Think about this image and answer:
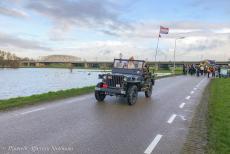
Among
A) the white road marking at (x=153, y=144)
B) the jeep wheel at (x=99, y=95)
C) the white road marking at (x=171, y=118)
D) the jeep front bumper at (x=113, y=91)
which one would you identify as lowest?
the white road marking at (x=171, y=118)

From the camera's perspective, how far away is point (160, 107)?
1509 cm

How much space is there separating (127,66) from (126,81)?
305 cm

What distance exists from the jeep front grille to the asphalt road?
8.10 feet

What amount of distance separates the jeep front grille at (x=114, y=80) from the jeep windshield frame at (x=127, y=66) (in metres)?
Answer: 2.53

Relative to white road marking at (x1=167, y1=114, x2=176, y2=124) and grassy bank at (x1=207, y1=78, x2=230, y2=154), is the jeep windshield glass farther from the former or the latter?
white road marking at (x1=167, y1=114, x2=176, y2=124)

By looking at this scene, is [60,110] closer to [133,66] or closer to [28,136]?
[28,136]

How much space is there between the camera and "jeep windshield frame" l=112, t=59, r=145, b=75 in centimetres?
1878

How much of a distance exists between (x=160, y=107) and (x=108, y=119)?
173 inches

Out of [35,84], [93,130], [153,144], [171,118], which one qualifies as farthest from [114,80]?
[35,84]

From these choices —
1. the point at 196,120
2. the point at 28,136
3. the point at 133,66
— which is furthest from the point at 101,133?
the point at 133,66

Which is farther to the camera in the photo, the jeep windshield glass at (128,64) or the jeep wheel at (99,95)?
the jeep windshield glass at (128,64)

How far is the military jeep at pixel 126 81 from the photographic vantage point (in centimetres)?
1598

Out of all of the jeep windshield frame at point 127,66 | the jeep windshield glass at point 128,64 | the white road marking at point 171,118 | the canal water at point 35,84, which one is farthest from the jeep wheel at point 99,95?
the white road marking at point 171,118

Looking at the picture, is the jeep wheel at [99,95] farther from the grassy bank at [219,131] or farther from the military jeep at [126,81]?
the grassy bank at [219,131]
